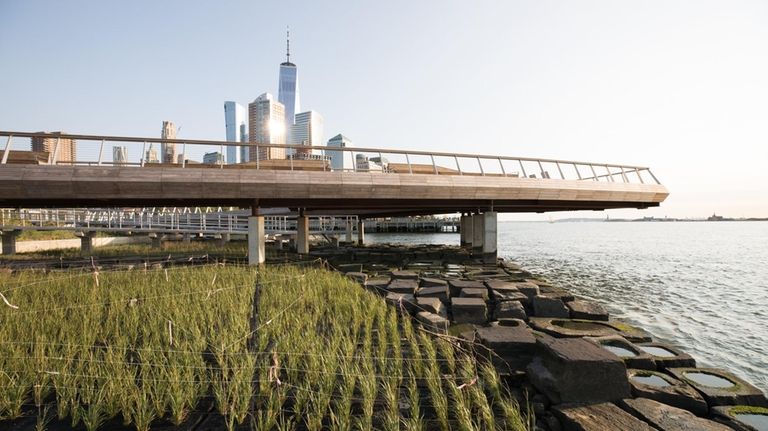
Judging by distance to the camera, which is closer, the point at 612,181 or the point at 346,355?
the point at 346,355

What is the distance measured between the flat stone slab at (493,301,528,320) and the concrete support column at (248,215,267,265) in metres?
12.4

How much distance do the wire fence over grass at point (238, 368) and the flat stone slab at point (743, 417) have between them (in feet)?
9.08

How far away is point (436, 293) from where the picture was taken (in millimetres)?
11500

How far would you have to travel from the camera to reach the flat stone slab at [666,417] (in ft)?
14.0

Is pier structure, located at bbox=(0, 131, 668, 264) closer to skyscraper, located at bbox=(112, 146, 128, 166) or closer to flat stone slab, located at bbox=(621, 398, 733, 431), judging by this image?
skyscraper, located at bbox=(112, 146, 128, 166)

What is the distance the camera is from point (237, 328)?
7.72 metres

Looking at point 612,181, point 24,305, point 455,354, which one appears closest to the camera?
point 455,354

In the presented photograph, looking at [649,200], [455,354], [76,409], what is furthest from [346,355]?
[649,200]

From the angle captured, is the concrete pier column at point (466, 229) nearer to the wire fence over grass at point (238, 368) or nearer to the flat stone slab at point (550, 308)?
the flat stone slab at point (550, 308)

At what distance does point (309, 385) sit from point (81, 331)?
579 centimetres

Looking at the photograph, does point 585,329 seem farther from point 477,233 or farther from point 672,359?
point 477,233

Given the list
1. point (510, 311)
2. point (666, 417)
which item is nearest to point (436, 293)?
point (510, 311)

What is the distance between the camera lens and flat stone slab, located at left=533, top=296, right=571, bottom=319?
32.6ft

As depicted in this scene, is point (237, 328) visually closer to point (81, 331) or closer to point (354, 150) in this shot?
point (81, 331)
